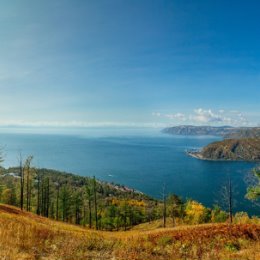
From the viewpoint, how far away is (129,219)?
94188 millimetres

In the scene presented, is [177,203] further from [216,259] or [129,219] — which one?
[216,259]

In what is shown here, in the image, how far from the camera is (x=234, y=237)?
1397 cm

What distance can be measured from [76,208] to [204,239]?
7338cm

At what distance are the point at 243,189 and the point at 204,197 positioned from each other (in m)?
25.1

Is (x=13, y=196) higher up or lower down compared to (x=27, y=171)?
lower down

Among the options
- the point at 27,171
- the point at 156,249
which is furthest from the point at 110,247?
the point at 27,171

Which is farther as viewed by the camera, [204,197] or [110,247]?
[204,197]

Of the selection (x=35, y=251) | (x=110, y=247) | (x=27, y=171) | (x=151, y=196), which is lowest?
(x=151, y=196)

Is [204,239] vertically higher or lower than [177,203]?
higher

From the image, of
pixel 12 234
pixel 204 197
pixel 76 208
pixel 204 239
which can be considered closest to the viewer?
pixel 12 234

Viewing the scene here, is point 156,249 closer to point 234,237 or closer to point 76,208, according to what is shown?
point 234,237

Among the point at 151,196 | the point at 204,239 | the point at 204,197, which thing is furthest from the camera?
the point at 151,196

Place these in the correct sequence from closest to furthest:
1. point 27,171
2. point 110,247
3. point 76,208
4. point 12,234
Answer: point 12,234, point 110,247, point 27,171, point 76,208

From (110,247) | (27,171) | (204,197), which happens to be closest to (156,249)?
(110,247)
